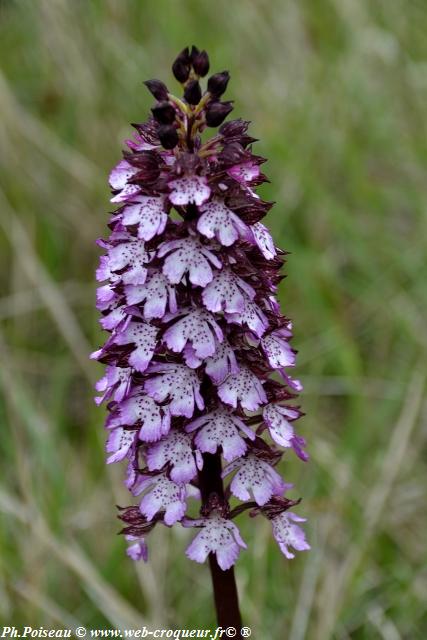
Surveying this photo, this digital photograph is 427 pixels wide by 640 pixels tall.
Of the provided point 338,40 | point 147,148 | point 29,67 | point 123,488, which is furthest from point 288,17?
point 147,148

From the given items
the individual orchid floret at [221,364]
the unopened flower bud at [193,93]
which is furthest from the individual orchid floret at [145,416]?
the unopened flower bud at [193,93]

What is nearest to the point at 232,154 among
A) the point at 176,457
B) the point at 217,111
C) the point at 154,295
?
the point at 217,111

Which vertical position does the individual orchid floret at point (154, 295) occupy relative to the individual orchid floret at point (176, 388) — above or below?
above

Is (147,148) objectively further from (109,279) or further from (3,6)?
(3,6)

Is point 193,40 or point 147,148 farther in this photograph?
point 193,40

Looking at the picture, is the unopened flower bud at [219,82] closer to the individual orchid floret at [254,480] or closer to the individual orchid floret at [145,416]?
the individual orchid floret at [145,416]

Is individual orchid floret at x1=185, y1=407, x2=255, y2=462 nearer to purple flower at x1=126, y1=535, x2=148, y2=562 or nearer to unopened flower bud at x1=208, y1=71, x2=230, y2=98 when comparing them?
purple flower at x1=126, y1=535, x2=148, y2=562

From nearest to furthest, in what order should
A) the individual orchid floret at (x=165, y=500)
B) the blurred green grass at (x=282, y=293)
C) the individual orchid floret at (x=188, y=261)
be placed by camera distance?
1. the individual orchid floret at (x=188, y=261)
2. the individual orchid floret at (x=165, y=500)
3. the blurred green grass at (x=282, y=293)

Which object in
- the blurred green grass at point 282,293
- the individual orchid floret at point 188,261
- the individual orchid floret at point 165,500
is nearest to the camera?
the individual orchid floret at point 188,261
